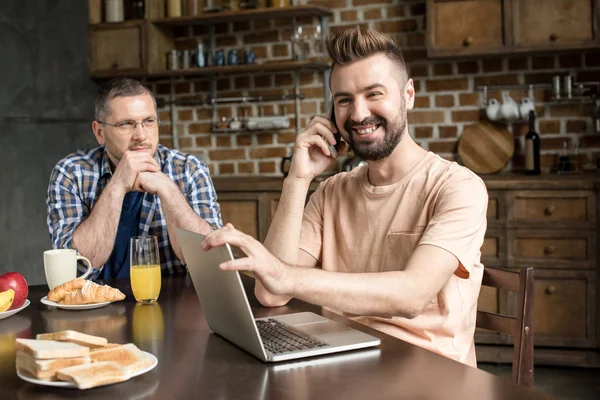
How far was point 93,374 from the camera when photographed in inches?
46.1

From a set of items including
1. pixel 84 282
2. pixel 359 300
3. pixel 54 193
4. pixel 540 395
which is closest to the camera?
pixel 540 395

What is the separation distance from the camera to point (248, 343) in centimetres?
133

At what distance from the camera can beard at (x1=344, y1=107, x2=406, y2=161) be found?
5.96 feet

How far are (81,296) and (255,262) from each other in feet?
2.05

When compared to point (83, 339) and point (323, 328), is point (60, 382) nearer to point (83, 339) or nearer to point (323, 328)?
point (83, 339)

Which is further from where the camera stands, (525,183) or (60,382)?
(525,183)

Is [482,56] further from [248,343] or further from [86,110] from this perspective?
[248,343]

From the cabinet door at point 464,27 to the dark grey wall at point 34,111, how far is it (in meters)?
2.06

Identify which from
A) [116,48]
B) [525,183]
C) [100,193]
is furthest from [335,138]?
[116,48]

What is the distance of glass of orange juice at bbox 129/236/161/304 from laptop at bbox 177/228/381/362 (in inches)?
12.8

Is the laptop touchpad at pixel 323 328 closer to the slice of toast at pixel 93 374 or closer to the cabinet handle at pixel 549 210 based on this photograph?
the slice of toast at pixel 93 374

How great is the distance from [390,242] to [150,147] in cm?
105

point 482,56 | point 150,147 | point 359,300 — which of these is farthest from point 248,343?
point 482,56

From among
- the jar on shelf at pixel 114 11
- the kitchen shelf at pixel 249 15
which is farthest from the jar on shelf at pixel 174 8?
the jar on shelf at pixel 114 11
